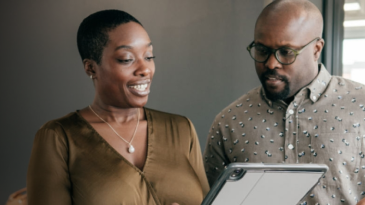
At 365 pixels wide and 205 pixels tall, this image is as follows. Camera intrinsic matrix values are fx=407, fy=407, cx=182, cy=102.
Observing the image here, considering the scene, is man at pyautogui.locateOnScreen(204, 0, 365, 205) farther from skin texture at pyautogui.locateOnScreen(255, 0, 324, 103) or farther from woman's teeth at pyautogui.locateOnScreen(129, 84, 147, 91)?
woman's teeth at pyautogui.locateOnScreen(129, 84, 147, 91)

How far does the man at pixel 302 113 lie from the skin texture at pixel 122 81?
55 centimetres

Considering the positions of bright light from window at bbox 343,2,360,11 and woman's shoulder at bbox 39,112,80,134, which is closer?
woman's shoulder at bbox 39,112,80,134

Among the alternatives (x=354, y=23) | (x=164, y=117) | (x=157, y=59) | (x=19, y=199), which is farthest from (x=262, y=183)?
(x=157, y=59)

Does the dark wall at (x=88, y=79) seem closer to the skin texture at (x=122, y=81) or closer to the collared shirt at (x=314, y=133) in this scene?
the collared shirt at (x=314, y=133)

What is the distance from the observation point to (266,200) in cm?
114

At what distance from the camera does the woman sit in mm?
1288

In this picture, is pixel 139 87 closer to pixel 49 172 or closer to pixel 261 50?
pixel 49 172

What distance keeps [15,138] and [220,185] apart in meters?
2.93

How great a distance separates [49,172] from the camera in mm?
1271

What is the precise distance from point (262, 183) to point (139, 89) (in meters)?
0.53

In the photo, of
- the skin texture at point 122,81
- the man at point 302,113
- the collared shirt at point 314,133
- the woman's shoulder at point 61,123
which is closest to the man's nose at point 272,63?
the man at point 302,113

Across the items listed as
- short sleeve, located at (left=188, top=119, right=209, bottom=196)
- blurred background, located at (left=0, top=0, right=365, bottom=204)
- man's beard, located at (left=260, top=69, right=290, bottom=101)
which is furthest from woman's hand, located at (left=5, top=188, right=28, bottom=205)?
blurred background, located at (left=0, top=0, right=365, bottom=204)

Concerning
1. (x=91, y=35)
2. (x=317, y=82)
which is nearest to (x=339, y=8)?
(x=317, y=82)

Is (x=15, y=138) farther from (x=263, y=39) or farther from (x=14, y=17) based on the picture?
(x=263, y=39)
